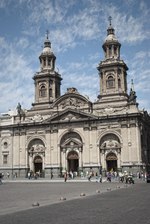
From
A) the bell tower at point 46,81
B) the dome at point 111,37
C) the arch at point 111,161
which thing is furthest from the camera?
the bell tower at point 46,81

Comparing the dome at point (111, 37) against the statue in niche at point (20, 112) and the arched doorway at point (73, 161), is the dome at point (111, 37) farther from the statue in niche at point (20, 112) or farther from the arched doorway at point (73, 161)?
the arched doorway at point (73, 161)

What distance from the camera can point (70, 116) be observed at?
66625mm

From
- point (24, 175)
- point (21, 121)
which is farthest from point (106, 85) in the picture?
point (24, 175)

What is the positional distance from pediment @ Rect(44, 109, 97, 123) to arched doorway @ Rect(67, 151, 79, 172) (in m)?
6.98

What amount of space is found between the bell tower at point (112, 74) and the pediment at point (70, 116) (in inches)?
210

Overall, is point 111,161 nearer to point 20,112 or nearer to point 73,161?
point 73,161

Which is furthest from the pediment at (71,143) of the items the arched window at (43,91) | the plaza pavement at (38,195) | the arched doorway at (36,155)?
the plaza pavement at (38,195)

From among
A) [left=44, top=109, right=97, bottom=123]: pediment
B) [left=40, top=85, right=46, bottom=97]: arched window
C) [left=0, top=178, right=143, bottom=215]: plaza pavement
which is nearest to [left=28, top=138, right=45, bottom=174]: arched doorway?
[left=44, top=109, right=97, bottom=123]: pediment

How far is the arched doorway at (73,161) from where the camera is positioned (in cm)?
6625

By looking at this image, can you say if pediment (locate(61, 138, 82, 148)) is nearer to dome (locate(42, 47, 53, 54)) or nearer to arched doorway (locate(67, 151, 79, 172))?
arched doorway (locate(67, 151, 79, 172))

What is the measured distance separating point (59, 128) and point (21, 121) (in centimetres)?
972

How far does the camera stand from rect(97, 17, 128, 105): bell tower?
6794cm

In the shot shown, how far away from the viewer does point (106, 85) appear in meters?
69.5

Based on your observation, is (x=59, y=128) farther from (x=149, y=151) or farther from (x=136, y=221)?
(x=136, y=221)
